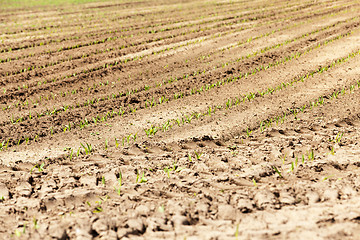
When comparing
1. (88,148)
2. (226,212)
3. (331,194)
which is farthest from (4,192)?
(331,194)

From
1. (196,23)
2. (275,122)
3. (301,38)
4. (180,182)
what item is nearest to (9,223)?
(180,182)

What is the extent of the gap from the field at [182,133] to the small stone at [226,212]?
16 mm

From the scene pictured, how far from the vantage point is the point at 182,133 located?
4793mm

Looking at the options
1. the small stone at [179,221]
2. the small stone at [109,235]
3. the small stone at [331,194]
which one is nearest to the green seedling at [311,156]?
the small stone at [331,194]

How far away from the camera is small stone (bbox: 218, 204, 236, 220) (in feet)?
10.1

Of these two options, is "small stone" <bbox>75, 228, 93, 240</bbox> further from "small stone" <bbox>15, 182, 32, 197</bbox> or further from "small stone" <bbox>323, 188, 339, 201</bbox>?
"small stone" <bbox>323, 188, 339, 201</bbox>

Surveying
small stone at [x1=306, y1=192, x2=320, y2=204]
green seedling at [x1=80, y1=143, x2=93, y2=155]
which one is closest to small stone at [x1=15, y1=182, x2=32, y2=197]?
green seedling at [x1=80, y1=143, x2=93, y2=155]

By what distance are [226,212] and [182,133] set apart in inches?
72.0

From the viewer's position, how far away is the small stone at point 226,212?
3072 mm

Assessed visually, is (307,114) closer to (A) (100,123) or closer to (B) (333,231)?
(B) (333,231)

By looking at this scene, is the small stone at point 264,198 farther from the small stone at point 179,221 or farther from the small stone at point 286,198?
the small stone at point 179,221

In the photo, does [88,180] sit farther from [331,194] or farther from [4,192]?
[331,194]

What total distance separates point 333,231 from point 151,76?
16.2 feet

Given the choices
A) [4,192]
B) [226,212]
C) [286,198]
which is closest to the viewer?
[226,212]
